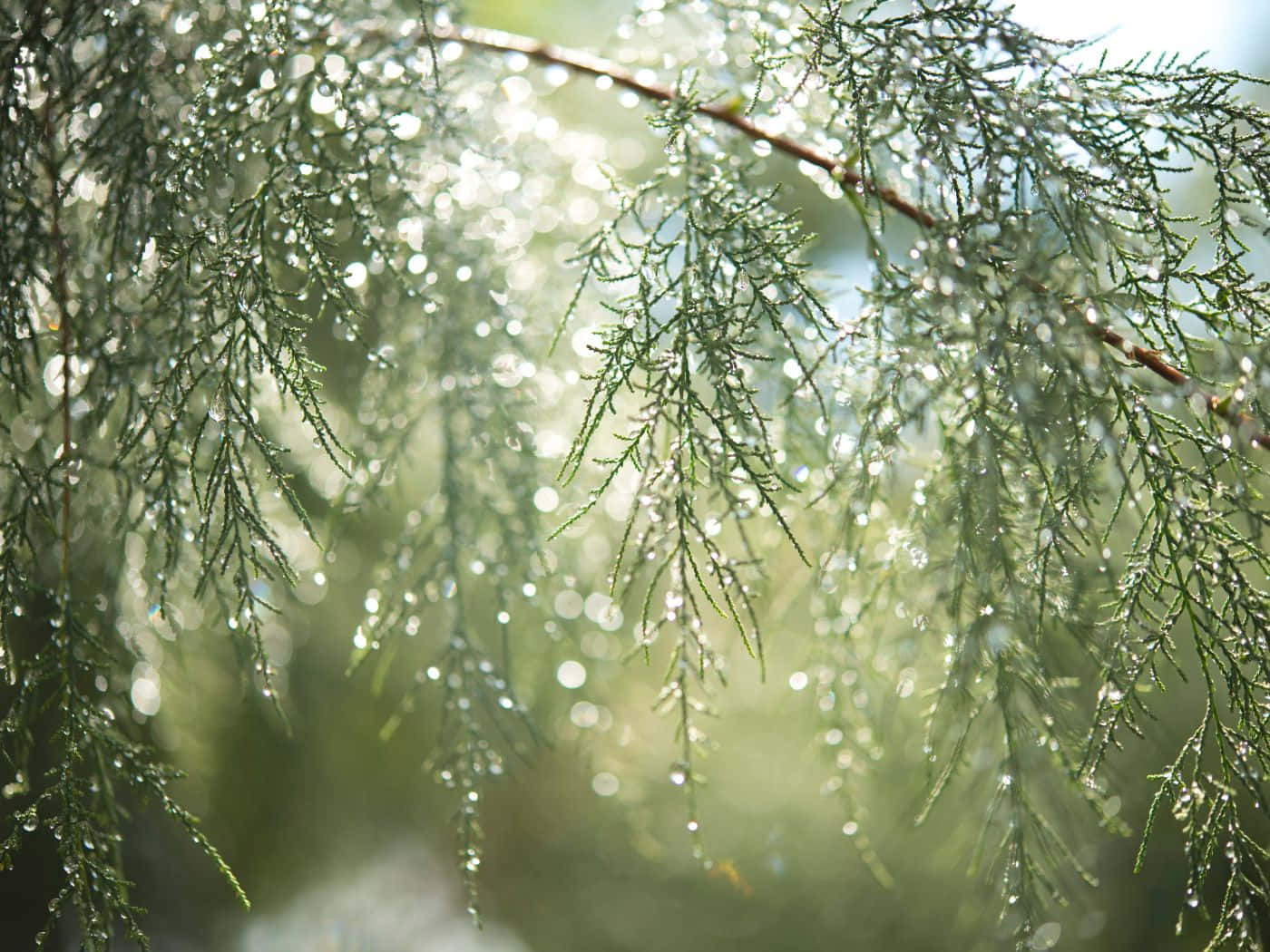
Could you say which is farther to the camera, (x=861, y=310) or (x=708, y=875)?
(x=708, y=875)

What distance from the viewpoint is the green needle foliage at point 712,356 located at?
30 cm

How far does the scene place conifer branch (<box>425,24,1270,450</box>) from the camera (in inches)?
11.5

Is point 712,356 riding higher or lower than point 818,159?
lower

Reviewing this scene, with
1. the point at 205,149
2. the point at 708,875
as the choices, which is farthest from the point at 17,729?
the point at 708,875

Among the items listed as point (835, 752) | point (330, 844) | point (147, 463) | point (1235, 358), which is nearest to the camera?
point (1235, 358)

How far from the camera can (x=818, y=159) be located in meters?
0.38

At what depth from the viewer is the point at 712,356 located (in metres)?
0.30

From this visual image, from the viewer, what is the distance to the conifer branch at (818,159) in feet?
0.96

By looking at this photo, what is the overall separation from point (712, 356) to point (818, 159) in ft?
0.45

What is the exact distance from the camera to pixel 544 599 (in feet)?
1.77

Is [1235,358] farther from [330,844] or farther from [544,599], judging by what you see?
[330,844]

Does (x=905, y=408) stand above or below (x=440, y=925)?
above

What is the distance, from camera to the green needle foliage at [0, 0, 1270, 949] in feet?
0.99

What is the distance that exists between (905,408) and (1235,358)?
12cm
